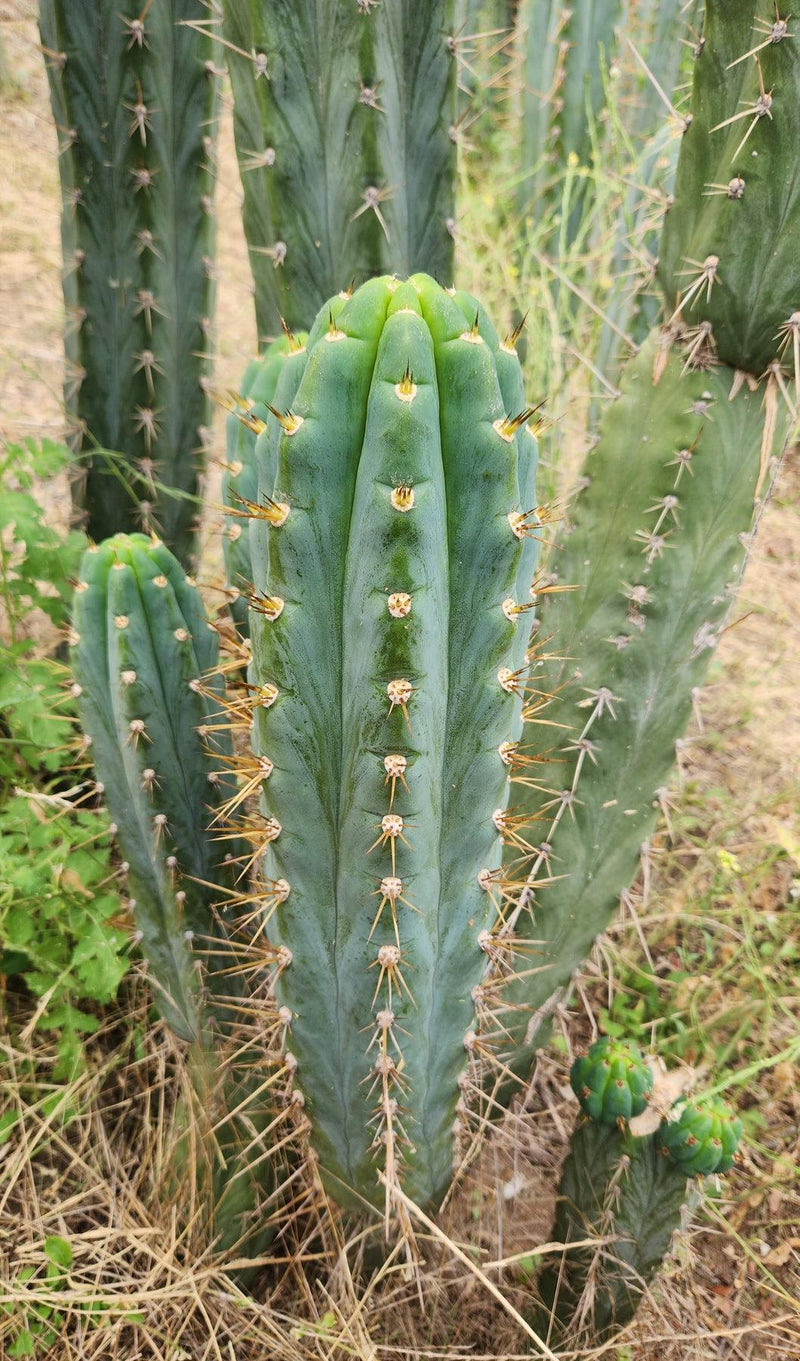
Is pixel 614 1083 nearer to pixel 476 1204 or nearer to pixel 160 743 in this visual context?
pixel 476 1204

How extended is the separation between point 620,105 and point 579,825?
12.5ft

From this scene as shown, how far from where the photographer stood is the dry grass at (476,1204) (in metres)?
1.72

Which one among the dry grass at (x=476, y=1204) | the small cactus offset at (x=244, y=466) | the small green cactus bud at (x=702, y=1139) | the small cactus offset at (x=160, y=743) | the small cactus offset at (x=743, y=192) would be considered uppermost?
the small cactus offset at (x=743, y=192)

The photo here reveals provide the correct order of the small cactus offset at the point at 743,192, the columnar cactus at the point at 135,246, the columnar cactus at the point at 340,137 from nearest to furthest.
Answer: the small cactus offset at the point at 743,192, the columnar cactus at the point at 340,137, the columnar cactus at the point at 135,246

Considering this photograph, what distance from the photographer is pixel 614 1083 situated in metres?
1.60

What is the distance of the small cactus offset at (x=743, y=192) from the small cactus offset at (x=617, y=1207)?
118 cm

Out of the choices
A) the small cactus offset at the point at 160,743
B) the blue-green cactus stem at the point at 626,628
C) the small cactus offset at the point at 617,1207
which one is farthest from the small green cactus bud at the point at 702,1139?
the small cactus offset at the point at 160,743

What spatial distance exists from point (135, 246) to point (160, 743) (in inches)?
55.3

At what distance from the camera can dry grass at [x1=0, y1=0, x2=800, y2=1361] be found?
5.66 feet

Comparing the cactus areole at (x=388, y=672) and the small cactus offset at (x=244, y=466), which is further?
the small cactus offset at (x=244, y=466)

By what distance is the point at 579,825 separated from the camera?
1.81m

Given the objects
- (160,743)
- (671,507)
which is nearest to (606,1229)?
(160,743)

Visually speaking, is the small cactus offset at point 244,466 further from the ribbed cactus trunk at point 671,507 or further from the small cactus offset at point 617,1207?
the small cactus offset at point 617,1207

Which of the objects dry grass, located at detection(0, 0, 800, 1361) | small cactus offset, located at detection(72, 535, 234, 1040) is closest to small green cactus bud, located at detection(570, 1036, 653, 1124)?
dry grass, located at detection(0, 0, 800, 1361)
